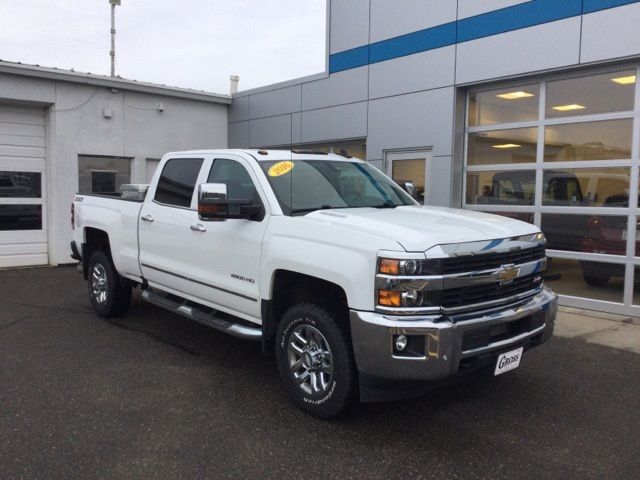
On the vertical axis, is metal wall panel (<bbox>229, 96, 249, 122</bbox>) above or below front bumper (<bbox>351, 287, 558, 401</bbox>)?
above

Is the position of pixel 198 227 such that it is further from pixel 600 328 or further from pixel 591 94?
pixel 591 94

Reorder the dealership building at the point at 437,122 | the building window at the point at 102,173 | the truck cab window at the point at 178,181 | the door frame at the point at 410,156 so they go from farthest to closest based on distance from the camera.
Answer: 1. the building window at the point at 102,173
2. the door frame at the point at 410,156
3. the dealership building at the point at 437,122
4. the truck cab window at the point at 178,181

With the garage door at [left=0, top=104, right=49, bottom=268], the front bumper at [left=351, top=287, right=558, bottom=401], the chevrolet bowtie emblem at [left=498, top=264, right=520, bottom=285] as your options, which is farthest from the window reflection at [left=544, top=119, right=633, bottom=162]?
the garage door at [left=0, top=104, right=49, bottom=268]

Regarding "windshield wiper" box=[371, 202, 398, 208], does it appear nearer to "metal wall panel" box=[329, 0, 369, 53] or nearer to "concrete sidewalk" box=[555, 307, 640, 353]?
"concrete sidewalk" box=[555, 307, 640, 353]

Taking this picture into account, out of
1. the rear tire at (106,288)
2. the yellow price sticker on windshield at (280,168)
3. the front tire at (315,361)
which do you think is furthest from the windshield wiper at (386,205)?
the rear tire at (106,288)

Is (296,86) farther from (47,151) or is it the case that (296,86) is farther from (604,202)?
(604,202)

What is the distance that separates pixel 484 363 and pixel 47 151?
10.7 m

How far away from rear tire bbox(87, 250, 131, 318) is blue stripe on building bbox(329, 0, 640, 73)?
20.0 feet

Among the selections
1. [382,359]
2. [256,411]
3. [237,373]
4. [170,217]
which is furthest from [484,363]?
[170,217]

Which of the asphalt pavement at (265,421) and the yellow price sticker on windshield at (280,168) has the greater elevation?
the yellow price sticker on windshield at (280,168)

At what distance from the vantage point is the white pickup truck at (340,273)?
11.5ft

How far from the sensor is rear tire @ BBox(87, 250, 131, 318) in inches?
265

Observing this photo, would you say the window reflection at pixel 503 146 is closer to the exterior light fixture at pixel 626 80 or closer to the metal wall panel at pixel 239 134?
the exterior light fixture at pixel 626 80

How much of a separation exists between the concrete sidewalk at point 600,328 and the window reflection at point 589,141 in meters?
2.11
